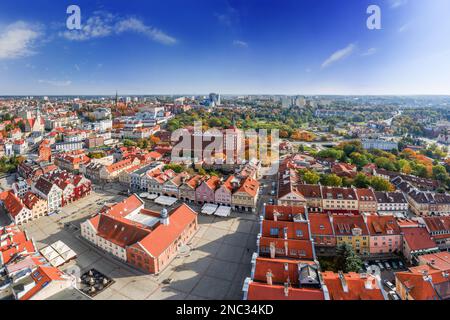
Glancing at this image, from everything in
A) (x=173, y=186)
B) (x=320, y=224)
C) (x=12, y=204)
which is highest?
(x=173, y=186)

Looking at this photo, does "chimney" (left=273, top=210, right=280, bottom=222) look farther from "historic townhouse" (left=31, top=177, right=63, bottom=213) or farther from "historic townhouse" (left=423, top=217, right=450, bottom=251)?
"historic townhouse" (left=31, top=177, right=63, bottom=213)

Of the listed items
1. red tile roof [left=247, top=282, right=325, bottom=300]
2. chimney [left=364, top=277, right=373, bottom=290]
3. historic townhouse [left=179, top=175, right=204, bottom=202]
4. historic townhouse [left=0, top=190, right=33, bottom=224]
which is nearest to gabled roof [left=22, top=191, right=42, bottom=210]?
historic townhouse [left=0, top=190, right=33, bottom=224]

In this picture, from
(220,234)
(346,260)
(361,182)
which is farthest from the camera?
(361,182)

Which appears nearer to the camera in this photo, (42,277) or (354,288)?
(354,288)

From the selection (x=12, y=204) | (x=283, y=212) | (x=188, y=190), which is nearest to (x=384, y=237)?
(x=283, y=212)

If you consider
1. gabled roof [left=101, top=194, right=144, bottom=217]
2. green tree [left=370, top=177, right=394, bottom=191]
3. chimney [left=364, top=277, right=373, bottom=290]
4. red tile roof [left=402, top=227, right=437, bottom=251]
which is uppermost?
green tree [left=370, top=177, right=394, bottom=191]

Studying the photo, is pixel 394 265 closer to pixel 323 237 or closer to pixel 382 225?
pixel 382 225

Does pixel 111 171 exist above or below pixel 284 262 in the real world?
above

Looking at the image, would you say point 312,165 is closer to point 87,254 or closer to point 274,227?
point 274,227

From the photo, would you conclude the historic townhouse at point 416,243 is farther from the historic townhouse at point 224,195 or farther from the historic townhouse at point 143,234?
the historic townhouse at point 143,234
